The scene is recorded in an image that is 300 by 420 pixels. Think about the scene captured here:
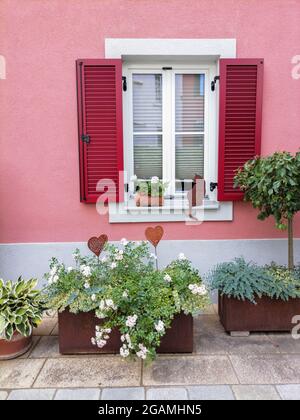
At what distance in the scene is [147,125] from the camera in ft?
11.8

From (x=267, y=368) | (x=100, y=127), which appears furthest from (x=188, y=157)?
(x=267, y=368)

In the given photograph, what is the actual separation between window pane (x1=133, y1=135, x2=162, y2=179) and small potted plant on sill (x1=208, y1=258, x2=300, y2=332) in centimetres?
140

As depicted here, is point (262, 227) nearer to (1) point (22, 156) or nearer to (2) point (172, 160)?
(2) point (172, 160)

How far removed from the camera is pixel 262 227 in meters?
3.55

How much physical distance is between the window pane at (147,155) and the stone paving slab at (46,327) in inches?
70.7

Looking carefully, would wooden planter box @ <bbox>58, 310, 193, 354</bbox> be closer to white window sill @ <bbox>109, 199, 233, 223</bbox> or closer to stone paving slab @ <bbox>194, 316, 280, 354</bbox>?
stone paving slab @ <bbox>194, 316, 280, 354</bbox>

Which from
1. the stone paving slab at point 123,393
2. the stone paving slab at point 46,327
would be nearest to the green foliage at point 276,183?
the stone paving slab at point 123,393

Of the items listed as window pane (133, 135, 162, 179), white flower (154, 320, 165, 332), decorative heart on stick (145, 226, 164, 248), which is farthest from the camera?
window pane (133, 135, 162, 179)

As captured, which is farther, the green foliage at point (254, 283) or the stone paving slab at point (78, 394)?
the green foliage at point (254, 283)

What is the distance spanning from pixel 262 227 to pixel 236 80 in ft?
5.15

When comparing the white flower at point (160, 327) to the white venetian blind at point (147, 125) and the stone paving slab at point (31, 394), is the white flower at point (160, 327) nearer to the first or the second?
the stone paving slab at point (31, 394)

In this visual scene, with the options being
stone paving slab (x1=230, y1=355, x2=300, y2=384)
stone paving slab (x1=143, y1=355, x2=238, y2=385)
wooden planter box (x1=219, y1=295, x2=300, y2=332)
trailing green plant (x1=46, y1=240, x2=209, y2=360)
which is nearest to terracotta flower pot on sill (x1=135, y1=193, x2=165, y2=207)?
trailing green plant (x1=46, y1=240, x2=209, y2=360)

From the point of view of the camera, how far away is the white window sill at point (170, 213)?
137 inches

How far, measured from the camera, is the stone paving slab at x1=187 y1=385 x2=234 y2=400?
219 cm
